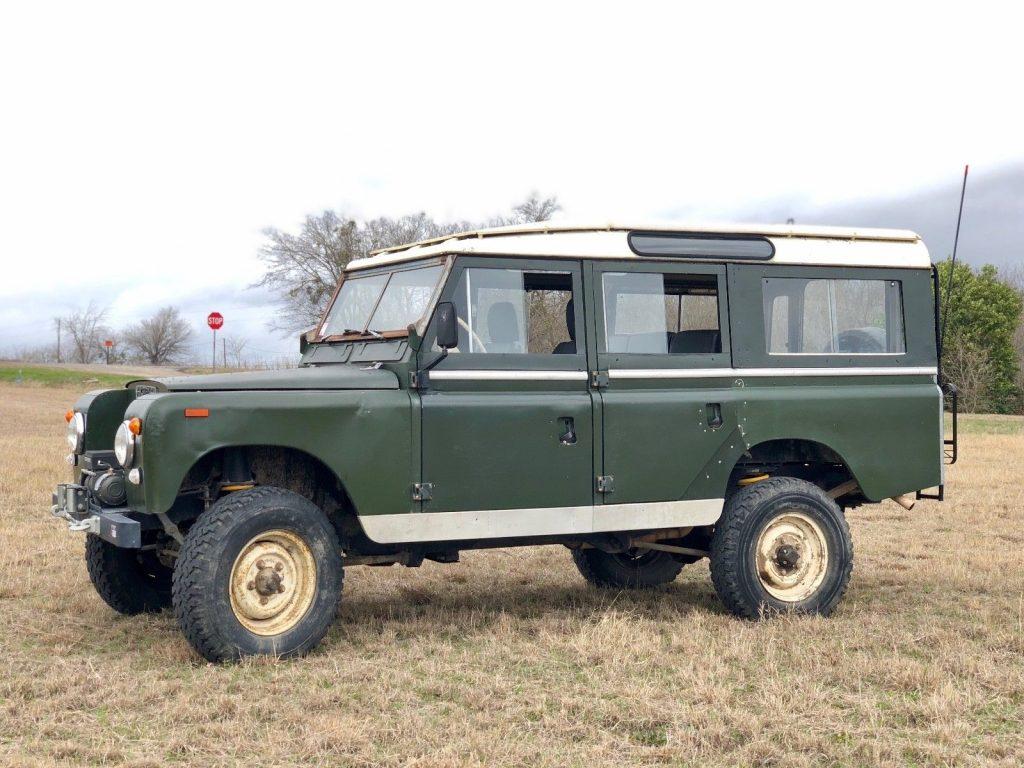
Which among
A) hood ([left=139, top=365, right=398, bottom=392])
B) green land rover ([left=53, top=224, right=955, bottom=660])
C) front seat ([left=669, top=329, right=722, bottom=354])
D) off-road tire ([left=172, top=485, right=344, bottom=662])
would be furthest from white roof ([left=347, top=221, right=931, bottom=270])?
off-road tire ([left=172, top=485, right=344, bottom=662])

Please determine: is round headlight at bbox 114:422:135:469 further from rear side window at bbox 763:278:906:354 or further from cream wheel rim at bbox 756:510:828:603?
rear side window at bbox 763:278:906:354

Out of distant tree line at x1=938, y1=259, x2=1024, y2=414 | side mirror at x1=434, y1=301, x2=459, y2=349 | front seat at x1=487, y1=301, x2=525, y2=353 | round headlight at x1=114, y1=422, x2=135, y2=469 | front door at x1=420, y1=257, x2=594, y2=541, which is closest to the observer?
round headlight at x1=114, y1=422, x2=135, y2=469

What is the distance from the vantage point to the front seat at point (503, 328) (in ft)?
22.9

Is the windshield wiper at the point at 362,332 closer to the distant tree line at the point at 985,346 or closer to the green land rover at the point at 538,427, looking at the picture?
the green land rover at the point at 538,427

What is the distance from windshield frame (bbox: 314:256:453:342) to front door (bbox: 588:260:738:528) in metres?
0.96

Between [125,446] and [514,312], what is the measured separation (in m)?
2.33

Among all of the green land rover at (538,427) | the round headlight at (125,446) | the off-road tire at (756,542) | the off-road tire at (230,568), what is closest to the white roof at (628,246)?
the green land rover at (538,427)

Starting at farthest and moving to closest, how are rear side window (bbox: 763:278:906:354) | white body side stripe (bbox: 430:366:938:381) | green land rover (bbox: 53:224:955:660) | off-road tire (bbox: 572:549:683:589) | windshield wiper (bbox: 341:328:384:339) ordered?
off-road tire (bbox: 572:549:683:589) → rear side window (bbox: 763:278:906:354) → windshield wiper (bbox: 341:328:384:339) → white body side stripe (bbox: 430:366:938:381) → green land rover (bbox: 53:224:955:660)

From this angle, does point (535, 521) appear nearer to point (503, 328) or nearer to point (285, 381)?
point (503, 328)

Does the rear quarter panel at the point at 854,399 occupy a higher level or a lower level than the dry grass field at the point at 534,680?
higher

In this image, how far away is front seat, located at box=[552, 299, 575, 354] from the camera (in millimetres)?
7184

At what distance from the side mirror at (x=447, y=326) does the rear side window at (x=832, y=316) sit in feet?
Result: 7.46

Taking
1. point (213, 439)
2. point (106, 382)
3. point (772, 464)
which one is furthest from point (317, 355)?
point (106, 382)

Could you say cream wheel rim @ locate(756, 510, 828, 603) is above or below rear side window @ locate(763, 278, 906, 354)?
below
